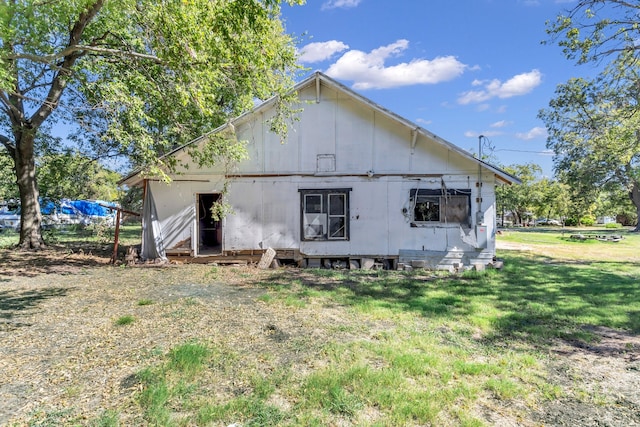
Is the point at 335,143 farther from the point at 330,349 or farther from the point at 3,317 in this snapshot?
the point at 3,317

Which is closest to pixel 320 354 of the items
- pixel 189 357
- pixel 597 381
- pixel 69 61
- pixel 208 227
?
pixel 189 357

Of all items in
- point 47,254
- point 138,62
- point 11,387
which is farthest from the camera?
point 47,254

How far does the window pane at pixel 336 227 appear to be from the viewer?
37.7ft

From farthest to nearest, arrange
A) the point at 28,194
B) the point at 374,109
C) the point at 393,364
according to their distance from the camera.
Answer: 1. the point at 28,194
2. the point at 374,109
3. the point at 393,364

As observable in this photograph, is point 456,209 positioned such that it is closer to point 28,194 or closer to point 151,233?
point 151,233

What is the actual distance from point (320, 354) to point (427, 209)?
800 cm

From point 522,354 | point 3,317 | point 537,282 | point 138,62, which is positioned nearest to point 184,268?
point 3,317

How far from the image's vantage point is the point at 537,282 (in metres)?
9.13

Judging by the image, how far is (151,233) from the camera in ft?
37.0

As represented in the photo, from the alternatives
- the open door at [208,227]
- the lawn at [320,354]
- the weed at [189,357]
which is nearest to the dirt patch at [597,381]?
the lawn at [320,354]

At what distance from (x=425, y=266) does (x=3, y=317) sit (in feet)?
33.1

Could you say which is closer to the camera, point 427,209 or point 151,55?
point 151,55

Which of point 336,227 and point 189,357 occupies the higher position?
point 336,227

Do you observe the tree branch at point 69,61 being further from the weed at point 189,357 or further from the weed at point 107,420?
the weed at point 107,420
